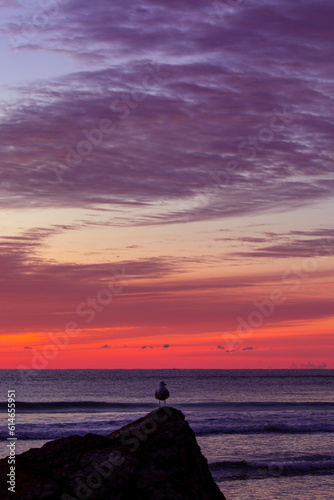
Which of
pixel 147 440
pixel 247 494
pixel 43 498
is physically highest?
pixel 147 440

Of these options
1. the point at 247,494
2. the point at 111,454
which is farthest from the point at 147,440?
the point at 247,494

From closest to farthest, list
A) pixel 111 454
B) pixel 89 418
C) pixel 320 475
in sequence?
pixel 111 454
pixel 320 475
pixel 89 418

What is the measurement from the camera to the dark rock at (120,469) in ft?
31.0

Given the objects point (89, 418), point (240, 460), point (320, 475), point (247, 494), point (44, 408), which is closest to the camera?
point (247, 494)

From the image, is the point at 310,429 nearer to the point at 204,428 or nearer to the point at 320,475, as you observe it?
the point at 204,428

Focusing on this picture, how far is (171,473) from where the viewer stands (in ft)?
32.1

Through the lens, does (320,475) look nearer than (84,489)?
No

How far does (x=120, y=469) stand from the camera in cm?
968

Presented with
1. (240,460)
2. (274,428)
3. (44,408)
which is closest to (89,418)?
(44,408)

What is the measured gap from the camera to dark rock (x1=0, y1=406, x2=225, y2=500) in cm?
945

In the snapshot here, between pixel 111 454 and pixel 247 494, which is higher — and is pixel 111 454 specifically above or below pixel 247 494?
above

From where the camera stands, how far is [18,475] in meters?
9.88

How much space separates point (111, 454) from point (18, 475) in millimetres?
1668

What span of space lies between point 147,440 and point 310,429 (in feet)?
89.6
